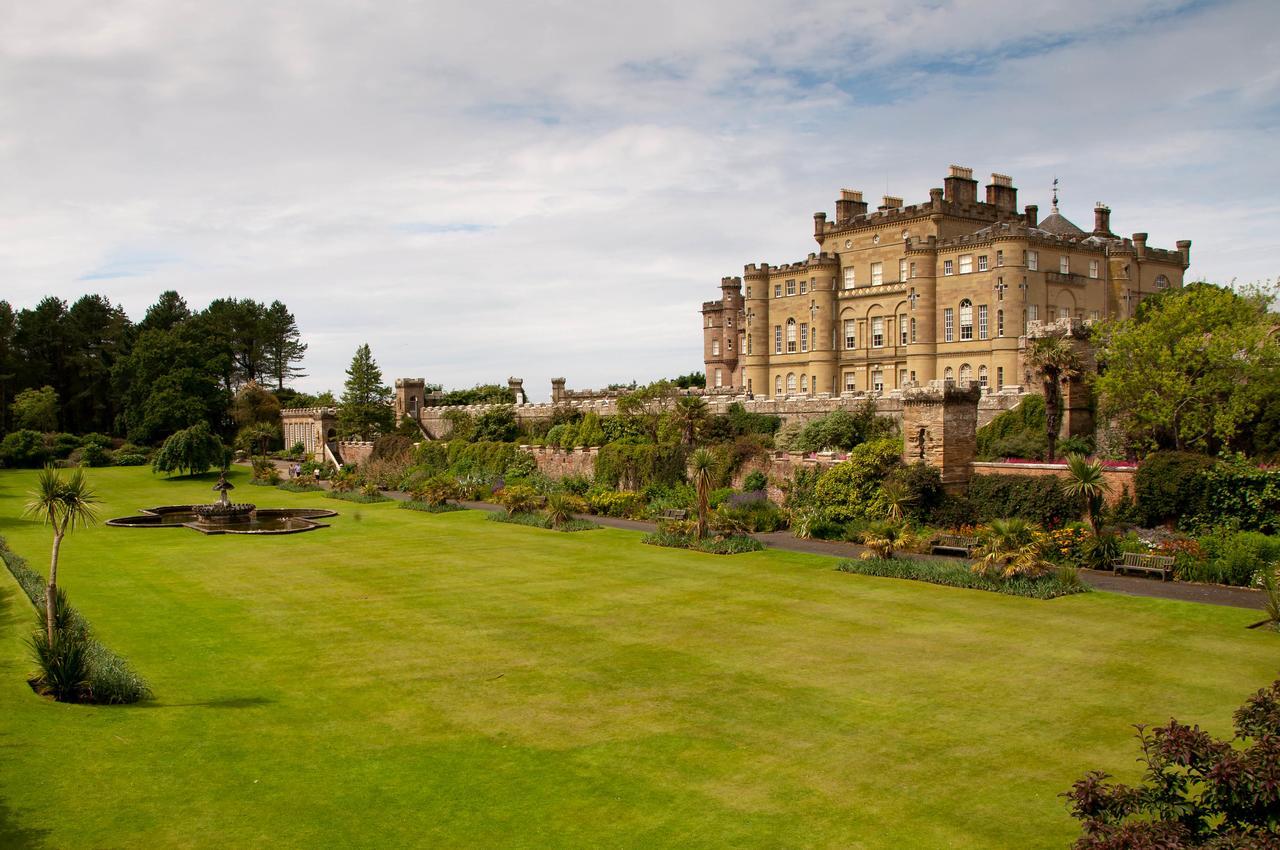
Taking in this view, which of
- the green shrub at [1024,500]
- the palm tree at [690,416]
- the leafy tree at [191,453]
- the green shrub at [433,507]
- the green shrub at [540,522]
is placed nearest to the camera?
the green shrub at [1024,500]

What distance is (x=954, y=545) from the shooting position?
2389 cm

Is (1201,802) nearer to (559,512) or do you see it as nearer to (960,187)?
(559,512)

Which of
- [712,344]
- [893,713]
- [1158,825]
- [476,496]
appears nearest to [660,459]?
[476,496]

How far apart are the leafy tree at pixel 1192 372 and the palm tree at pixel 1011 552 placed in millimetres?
7980

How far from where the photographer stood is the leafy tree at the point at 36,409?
2790 inches

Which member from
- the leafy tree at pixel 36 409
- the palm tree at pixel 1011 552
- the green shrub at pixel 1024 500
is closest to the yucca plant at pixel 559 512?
the green shrub at pixel 1024 500

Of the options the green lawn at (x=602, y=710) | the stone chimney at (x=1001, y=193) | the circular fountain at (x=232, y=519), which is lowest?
the green lawn at (x=602, y=710)

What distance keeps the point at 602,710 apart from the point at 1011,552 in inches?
449

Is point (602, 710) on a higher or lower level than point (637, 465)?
lower

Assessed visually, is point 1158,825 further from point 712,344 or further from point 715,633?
point 712,344

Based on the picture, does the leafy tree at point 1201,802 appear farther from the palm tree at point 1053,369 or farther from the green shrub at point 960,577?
the palm tree at point 1053,369

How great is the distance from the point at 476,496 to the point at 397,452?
48.0 feet

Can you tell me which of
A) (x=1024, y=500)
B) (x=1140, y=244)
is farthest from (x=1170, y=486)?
(x=1140, y=244)

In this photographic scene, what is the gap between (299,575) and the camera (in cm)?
2328
